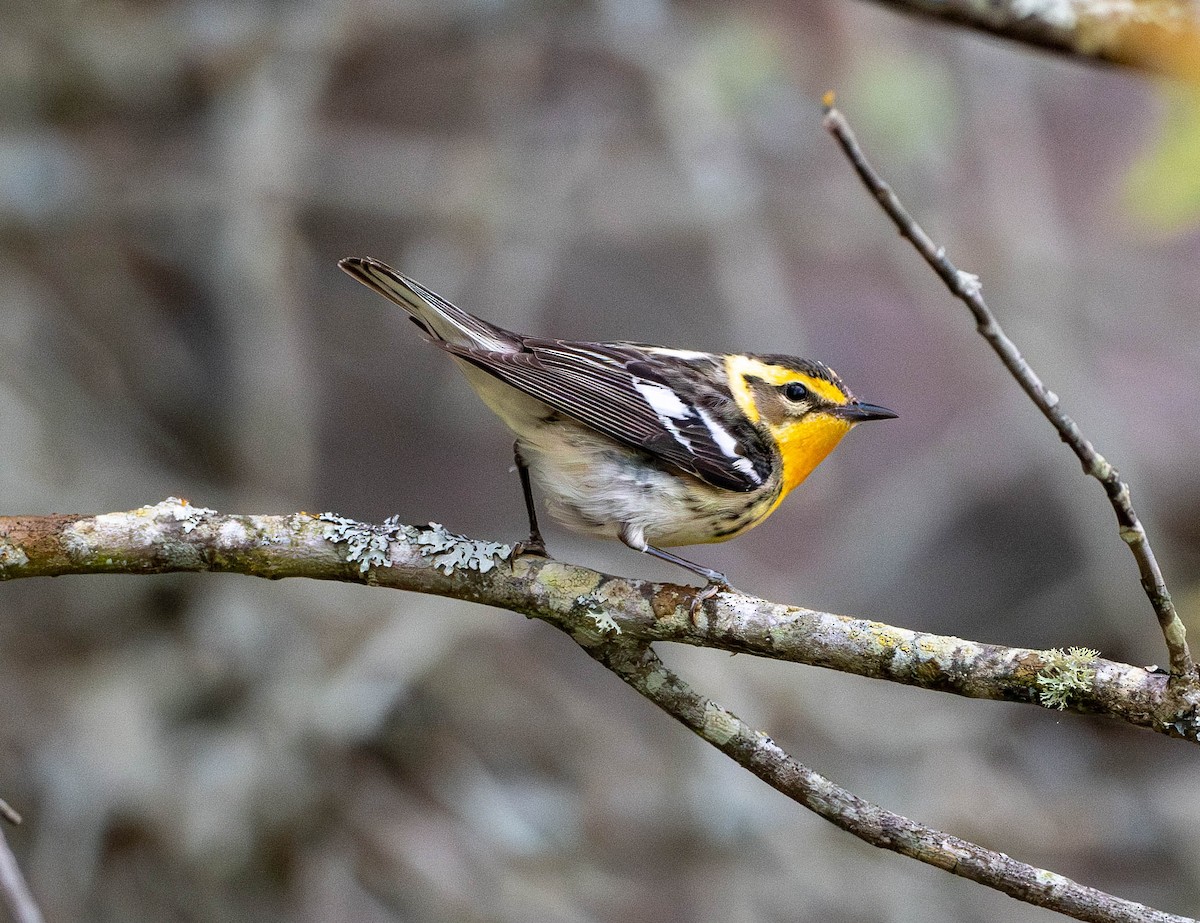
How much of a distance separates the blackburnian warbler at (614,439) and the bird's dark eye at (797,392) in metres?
0.14

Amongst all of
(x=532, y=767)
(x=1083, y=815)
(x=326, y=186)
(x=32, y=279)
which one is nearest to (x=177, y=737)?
(x=532, y=767)

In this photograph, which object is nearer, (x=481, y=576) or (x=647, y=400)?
(x=481, y=576)

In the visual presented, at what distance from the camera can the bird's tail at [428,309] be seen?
339 cm

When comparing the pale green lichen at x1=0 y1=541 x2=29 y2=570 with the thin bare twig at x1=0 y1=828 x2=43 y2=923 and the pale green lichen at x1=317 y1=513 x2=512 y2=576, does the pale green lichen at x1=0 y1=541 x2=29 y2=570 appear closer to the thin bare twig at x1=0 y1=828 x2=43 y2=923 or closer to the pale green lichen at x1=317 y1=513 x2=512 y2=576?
the pale green lichen at x1=317 y1=513 x2=512 y2=576

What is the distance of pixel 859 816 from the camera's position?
8.05ft

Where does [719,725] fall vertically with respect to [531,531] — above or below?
below

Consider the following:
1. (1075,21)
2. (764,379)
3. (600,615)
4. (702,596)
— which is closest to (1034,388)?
(702,596)

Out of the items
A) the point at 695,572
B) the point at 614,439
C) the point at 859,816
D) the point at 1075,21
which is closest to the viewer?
the point at 859,816

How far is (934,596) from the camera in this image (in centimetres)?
797

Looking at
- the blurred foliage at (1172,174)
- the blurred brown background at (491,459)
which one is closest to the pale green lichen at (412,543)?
the blurred foliage at (1172,174)

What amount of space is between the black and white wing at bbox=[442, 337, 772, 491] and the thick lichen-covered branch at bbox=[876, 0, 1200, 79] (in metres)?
1.32

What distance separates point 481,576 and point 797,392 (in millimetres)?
1745

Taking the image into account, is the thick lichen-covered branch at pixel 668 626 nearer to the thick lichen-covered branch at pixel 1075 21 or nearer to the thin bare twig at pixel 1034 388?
the thin bare twig at pixel 1034 388

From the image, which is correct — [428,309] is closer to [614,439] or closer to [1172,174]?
[614,439]
